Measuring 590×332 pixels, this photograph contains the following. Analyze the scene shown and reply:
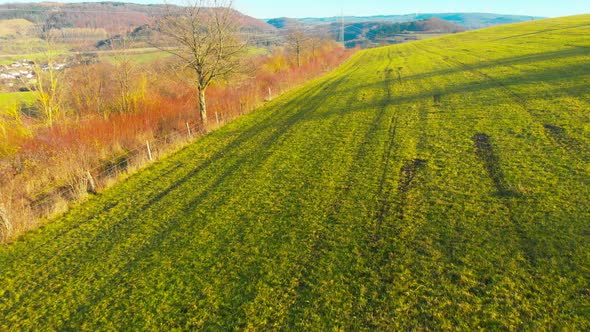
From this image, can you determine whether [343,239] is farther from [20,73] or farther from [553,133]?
[20,73]

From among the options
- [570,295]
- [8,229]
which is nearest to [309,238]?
[570,295]

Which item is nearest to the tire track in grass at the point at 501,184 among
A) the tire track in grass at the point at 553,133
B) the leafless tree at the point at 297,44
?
the tire track in grass at the point at 553,133

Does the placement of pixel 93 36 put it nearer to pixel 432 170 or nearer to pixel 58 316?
pixel 58 316

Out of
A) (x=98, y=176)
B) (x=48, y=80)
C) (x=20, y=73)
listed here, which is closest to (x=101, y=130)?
(x=98, y=176)

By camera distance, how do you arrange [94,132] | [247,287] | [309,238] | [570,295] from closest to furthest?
1. [570,295]
2. [247,287]
3. [309,238]
4. [94,132]

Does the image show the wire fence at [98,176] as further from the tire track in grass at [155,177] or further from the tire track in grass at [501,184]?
the tire track in grass at [501,184]

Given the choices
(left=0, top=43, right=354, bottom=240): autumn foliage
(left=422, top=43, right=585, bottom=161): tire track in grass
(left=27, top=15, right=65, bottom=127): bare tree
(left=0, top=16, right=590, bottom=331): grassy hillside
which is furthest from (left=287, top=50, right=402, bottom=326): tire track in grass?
(left=27, top=15, right=65, bottom=127): bare tree
